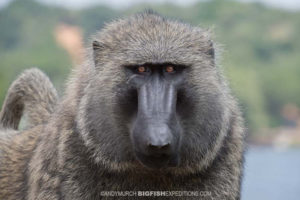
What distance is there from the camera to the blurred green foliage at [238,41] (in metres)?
59.7

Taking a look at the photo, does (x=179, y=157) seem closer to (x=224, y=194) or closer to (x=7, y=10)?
(x=224, y=194)

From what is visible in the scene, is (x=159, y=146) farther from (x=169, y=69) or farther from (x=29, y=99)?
(x=29, y=99)

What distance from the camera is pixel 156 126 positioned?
14.2 feet

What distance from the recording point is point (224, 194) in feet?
17.3

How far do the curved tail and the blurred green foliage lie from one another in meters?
42.7

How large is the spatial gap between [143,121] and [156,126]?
5.7 inches

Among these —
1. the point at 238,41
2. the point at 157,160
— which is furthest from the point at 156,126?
the point at 238,41

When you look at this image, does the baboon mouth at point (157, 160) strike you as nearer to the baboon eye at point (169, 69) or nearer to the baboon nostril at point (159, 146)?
the baboon nostril at point (159, 146)

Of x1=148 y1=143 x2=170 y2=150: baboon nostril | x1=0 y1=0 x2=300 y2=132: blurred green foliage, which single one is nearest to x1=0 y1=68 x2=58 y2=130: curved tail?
x1=148 y1=143 x2=170 y2=150: baboon nostril

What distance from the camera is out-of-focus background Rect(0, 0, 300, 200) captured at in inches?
2161

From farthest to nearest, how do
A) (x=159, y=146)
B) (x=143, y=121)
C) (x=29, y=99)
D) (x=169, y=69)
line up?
1. (x=29, y=99)
2. (x=169, y=69)
3. (x=143, y=121)
4. (x=159, y=146)

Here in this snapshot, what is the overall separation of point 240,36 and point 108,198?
67.4m

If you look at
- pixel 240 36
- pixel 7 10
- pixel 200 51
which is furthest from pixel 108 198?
pixel 7 10

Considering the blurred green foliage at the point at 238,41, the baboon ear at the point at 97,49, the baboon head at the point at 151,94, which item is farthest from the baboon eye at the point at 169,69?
the blurred green foliage at the point at 238,41
